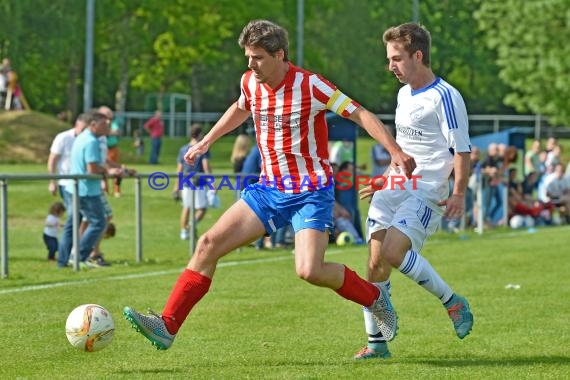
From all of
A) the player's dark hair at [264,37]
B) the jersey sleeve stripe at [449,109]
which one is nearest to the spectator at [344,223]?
the jersey sleeve stripe at [449,109]

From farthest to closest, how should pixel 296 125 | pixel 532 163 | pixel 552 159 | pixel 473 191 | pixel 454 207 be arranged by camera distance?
pixel 552 159 → pixel 532 163 → pixel 473 191 → pixel 454 207 → pixel 296 125

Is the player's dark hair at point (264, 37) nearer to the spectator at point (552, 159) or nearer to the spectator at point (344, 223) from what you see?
the spectator at point (344, 223)

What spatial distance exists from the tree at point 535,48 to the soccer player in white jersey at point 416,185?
43.2 meters

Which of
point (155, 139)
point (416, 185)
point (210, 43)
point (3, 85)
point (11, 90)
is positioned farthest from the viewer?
point (210, 43)

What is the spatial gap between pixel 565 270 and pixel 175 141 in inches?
1395

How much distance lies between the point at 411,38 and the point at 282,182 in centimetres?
140

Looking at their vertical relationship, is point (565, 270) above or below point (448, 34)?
below

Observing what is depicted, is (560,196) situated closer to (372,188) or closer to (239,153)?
(239,153)

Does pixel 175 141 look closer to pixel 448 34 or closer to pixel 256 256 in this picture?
pixel 448 34

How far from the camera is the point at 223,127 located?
8.55 meters

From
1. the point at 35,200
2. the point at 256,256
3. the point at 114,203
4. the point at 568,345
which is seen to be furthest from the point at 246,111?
the point at 35,200

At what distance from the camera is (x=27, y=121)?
37688 mm

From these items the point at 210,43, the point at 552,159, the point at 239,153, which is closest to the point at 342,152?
the point at 239,153

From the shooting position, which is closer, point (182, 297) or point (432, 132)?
point (182, 297)
